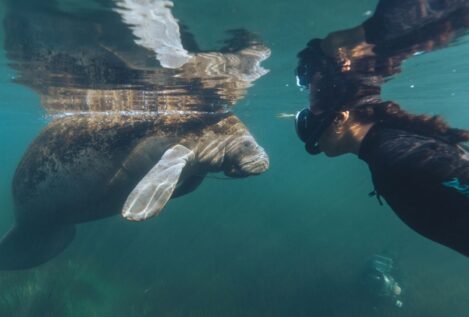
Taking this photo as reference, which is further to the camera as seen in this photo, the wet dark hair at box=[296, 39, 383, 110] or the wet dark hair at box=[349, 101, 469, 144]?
the wet dark hair at box=[296, 39, 383, 110]

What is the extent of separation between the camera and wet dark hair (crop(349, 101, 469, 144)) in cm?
305

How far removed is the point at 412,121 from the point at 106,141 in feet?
21.8

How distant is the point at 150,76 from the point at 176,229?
57.2 feet

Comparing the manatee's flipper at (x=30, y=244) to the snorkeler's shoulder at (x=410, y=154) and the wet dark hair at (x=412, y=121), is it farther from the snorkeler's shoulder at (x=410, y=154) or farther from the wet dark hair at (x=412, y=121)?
the snorkeler's shoulder at (x=410, y=154)

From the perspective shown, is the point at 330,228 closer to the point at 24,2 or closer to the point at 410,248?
the point at 410,248

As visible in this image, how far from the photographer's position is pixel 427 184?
2.37m

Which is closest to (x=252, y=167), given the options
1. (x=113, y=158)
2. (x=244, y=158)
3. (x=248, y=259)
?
(x=244, y=158)

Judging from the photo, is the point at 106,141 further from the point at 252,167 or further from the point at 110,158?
the point at 252,167

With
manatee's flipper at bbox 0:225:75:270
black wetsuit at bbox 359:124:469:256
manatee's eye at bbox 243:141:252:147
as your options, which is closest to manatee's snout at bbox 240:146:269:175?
manatee's eye at bbox 243:141:252:147

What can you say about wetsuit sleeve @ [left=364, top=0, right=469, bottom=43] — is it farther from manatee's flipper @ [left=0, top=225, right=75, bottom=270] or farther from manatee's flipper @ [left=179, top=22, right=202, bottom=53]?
manatee's flipper @ [left=0, top=225, right=75, bottom=270]

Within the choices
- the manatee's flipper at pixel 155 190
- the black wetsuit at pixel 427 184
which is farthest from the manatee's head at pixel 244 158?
the black wetsuit at pixel 427 184

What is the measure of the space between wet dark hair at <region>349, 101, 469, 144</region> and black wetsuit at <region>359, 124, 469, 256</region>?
0.96 ft

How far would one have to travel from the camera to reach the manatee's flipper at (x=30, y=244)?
10008 millimetres

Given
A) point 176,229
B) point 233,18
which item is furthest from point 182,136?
point 176,229
